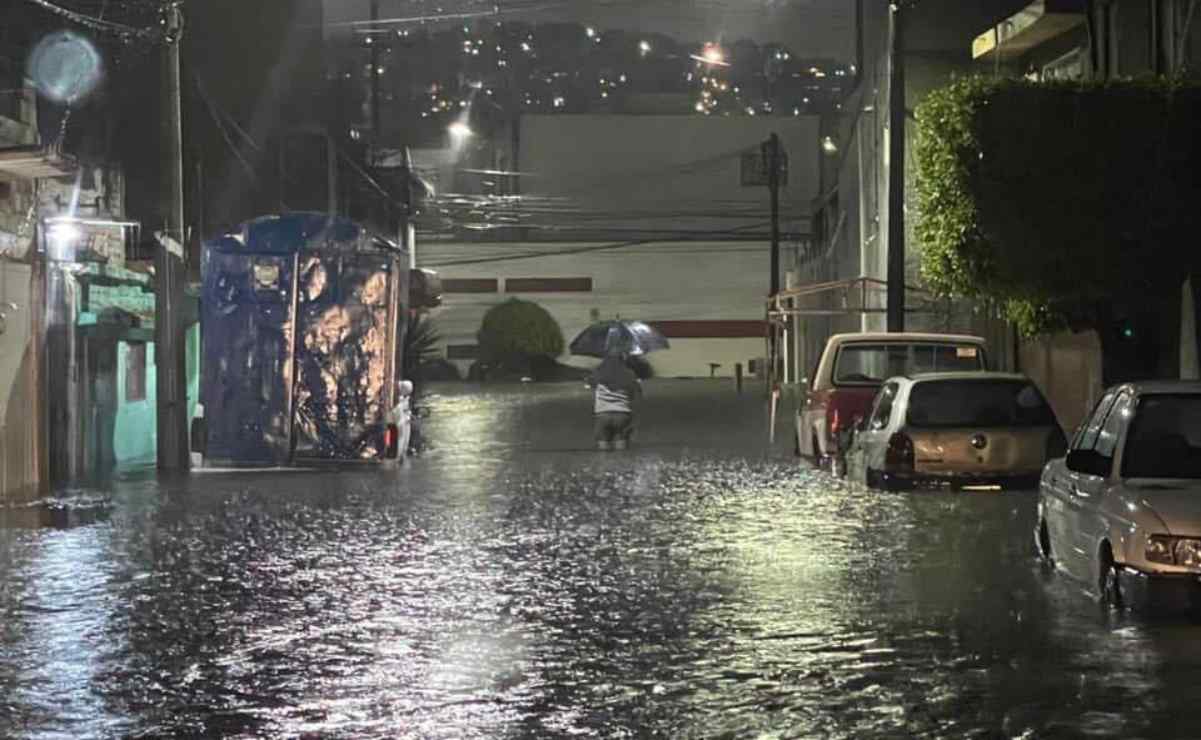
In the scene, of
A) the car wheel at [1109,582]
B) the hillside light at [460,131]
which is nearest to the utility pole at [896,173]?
the car wheel at [1109,582]

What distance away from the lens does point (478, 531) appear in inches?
672

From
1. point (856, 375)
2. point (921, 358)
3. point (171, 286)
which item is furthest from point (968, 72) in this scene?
point (171, 286)

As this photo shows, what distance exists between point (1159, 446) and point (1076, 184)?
9477mm

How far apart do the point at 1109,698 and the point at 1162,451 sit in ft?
10.5

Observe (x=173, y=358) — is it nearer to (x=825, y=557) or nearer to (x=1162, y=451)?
(x=825, y=557)

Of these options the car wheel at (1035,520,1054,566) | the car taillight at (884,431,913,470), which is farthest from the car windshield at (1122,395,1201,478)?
the car taillight at (884,431,913,470)

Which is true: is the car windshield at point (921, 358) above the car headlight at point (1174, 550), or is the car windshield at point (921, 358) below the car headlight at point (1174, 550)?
above

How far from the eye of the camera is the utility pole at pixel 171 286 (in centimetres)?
2420

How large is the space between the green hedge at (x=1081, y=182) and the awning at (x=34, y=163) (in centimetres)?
1001

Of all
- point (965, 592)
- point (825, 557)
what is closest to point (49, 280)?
point (825, 557)

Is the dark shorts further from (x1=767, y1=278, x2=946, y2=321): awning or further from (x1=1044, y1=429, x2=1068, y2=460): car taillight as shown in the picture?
(x1=1044, y1=429, x2=1068, y2=460): car taillight

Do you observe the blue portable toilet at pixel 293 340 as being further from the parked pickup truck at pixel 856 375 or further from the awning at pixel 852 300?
the awning at pixel 852 300

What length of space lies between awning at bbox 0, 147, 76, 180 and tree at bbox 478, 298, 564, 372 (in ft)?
164

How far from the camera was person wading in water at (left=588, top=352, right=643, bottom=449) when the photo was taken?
28.0 m
